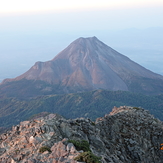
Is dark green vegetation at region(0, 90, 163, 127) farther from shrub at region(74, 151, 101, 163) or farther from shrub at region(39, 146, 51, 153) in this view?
shrub at region(74, 151, 101, 163)

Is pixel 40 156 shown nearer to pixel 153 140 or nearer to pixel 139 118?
pixel 153 140

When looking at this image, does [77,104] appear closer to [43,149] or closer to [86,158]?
[43,149]

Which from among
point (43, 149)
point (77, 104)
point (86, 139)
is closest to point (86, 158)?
point (43, 149)

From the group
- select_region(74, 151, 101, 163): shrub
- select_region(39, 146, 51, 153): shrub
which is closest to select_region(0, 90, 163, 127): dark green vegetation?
select_region(39, 146, 51, 153): shrub

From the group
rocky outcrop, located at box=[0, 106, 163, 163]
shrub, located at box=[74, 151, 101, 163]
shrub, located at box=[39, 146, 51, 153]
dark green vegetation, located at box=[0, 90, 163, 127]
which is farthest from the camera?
dark green vegetation, located at box=[0, 90, 163, 127]

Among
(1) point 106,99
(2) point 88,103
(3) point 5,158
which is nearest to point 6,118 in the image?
(2) point 88,103
